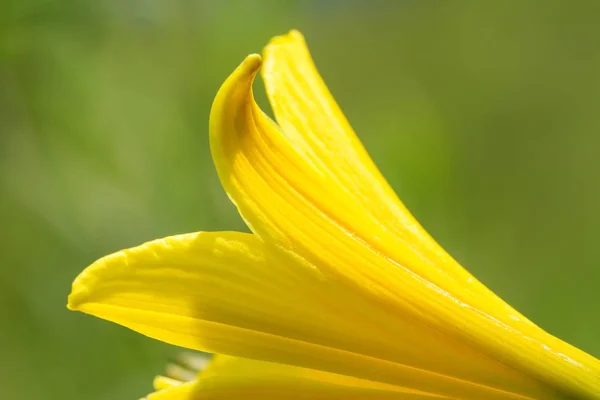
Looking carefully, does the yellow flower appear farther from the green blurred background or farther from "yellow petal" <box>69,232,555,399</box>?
the green blurred background

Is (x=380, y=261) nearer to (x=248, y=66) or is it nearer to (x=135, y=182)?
(x=248, y=66)

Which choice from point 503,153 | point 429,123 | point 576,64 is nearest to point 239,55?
point 429,123

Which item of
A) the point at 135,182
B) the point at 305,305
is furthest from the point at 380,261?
the point at 135,182

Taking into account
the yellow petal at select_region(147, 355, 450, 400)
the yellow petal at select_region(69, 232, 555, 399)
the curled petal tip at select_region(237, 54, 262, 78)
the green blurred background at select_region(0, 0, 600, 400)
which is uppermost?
the green blurred background at select_region(0, 0, 600, 400)

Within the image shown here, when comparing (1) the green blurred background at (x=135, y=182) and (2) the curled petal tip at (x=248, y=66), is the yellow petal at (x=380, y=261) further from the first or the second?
(1) the green blurred background at (x=135, y=182)

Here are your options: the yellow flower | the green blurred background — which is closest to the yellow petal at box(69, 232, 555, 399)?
the yellow flower

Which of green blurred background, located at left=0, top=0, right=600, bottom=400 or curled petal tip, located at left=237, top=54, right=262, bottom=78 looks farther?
green blurred background, located at left=0, top=0, right=600, bottom=400

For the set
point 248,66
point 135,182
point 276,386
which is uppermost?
point 135,182
